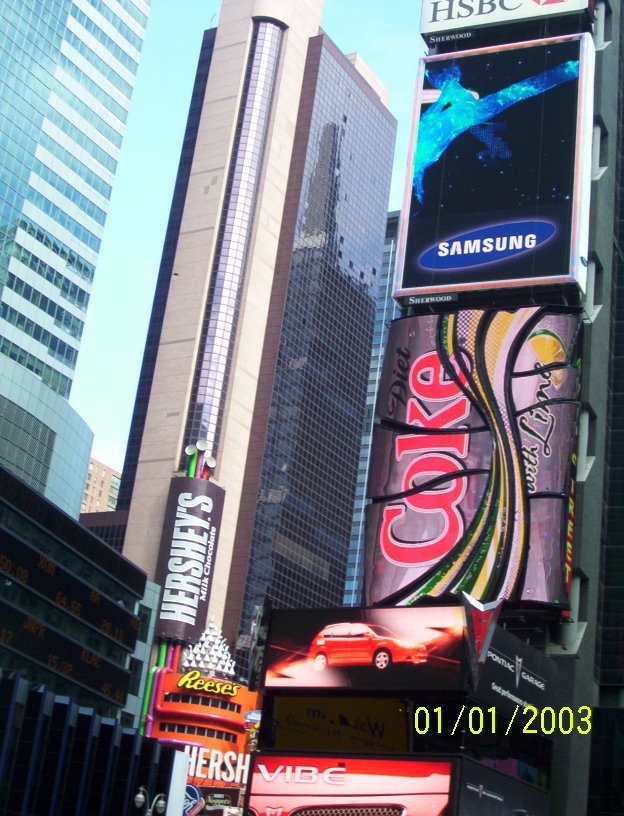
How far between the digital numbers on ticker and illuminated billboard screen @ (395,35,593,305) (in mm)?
27030

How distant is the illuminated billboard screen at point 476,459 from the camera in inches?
3054

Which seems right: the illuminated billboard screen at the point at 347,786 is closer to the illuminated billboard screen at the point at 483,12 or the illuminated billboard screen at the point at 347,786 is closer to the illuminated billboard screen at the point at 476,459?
the illuminated billboard screen at the point at 476,459

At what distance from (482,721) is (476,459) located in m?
19.9

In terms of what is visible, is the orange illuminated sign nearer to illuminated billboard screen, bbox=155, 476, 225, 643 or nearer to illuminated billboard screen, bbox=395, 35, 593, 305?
illuminated billboard screen, bbox=155, 476, 225, 643

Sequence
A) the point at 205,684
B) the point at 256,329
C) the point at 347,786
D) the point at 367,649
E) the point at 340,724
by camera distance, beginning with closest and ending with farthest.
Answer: the point at 347,786, the point at 340,724, the point at 367,649, the point at 205,684, the point at 256,329

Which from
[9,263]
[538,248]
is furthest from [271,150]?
[538,248]

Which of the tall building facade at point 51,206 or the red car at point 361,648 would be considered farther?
the tall building facade at point 51,206

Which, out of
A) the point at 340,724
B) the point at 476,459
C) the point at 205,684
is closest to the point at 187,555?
the point at 205,684

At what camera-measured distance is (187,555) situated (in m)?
154

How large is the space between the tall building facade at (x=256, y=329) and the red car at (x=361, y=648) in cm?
9327

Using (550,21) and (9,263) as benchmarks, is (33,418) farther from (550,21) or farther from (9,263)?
(550,21)

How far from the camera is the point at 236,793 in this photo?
405ft

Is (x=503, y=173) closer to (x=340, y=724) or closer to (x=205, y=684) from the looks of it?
(x=340, y=724)

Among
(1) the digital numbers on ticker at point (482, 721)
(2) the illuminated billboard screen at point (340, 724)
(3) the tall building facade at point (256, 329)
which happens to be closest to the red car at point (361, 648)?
(2) the illuminated billboard screen at point (340, 724)
